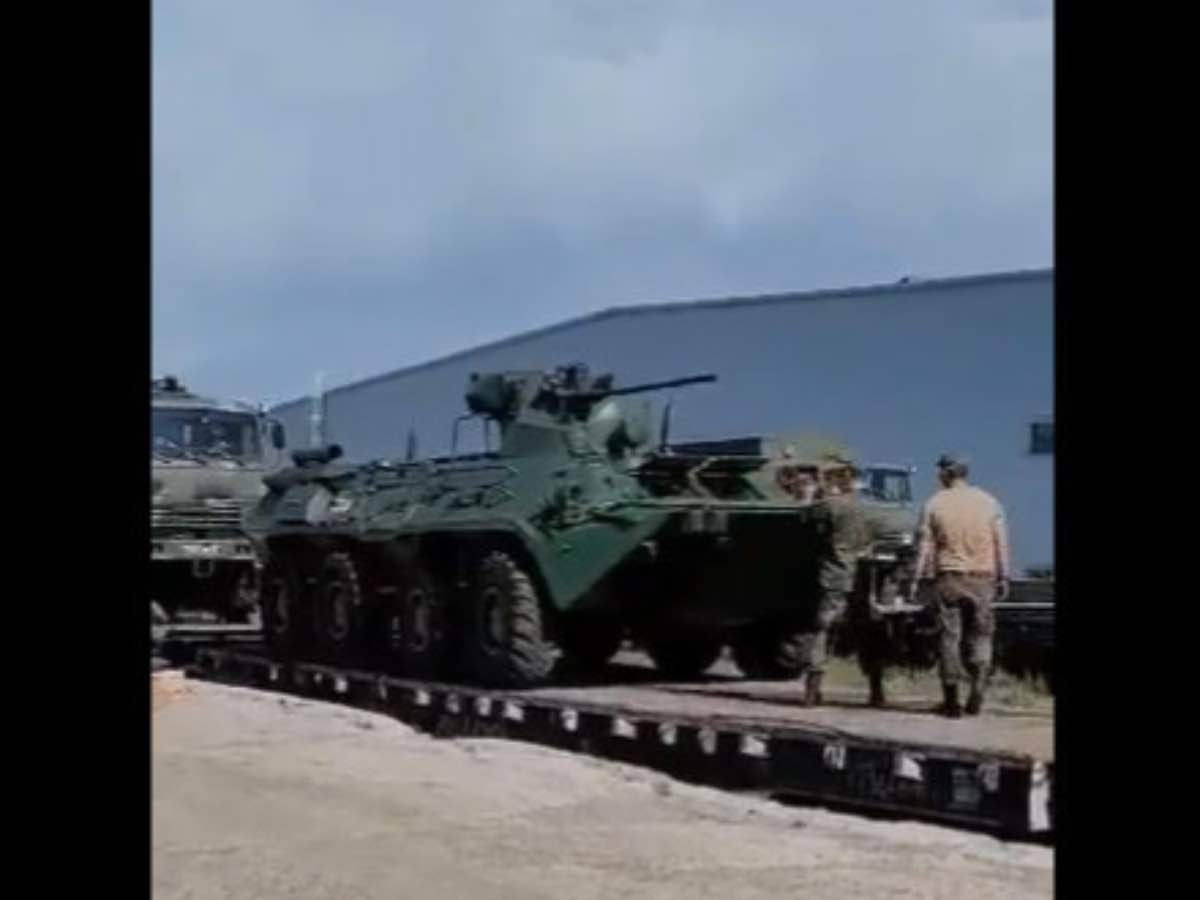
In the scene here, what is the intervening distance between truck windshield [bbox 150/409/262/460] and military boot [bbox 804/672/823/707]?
5.93 ft

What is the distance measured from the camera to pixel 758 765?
13.1ft

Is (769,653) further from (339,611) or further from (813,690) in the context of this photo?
(339,611)

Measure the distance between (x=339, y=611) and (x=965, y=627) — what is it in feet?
6.25

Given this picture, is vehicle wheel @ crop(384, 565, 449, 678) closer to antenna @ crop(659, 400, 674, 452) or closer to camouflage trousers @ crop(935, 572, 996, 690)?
antenna @ crop(659, 400, 674, 452)

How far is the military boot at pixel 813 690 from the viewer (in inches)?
175

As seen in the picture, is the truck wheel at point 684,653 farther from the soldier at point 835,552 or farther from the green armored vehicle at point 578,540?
the soldier at point 835,552

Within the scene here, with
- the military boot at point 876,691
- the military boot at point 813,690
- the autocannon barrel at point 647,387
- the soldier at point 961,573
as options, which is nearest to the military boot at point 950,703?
the soldier at point 961,573

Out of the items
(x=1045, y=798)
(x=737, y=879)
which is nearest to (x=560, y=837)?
(x=737, y=879)

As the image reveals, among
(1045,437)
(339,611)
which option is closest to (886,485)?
(339,611)
